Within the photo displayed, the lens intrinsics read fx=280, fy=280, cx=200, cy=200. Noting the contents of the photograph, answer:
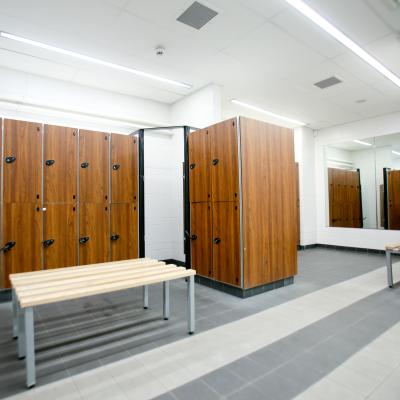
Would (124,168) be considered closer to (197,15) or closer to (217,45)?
(217,45)

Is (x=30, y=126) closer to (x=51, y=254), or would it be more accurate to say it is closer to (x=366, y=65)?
(x=51, y=254)

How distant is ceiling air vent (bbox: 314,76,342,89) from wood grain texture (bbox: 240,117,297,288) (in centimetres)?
159

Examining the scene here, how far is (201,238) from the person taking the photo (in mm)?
4648

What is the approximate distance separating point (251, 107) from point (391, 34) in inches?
126

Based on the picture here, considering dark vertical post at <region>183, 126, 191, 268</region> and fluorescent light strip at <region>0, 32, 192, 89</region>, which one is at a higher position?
fluorescent light strip at <region>0, 32, 192, 89</region>

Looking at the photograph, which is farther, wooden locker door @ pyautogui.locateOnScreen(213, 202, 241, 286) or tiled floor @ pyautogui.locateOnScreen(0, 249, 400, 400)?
wooden locker door @ pyautogui.locateOnScreen(213, 202, 241, 286)

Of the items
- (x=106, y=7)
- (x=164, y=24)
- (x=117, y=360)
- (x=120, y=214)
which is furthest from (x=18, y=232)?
(x=164, y=24)

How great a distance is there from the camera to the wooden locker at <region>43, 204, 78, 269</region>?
430 centimetres

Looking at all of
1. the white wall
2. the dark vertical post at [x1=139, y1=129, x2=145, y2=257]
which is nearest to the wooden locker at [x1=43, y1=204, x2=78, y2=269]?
the dark vertical post at [x1=139, y1=129, x2=145, y2=257]

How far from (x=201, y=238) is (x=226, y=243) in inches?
24.2

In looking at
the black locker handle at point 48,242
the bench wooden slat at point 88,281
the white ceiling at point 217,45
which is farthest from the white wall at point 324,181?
the black locker handle at point 48,242

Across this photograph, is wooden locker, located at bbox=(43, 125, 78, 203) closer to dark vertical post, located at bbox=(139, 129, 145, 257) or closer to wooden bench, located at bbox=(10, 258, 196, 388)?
dark vertical post, located at bbox=(139, 129, 145, 257)

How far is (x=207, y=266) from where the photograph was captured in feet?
14.8

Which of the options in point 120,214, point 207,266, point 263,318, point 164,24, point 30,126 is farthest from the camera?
point 120,214
